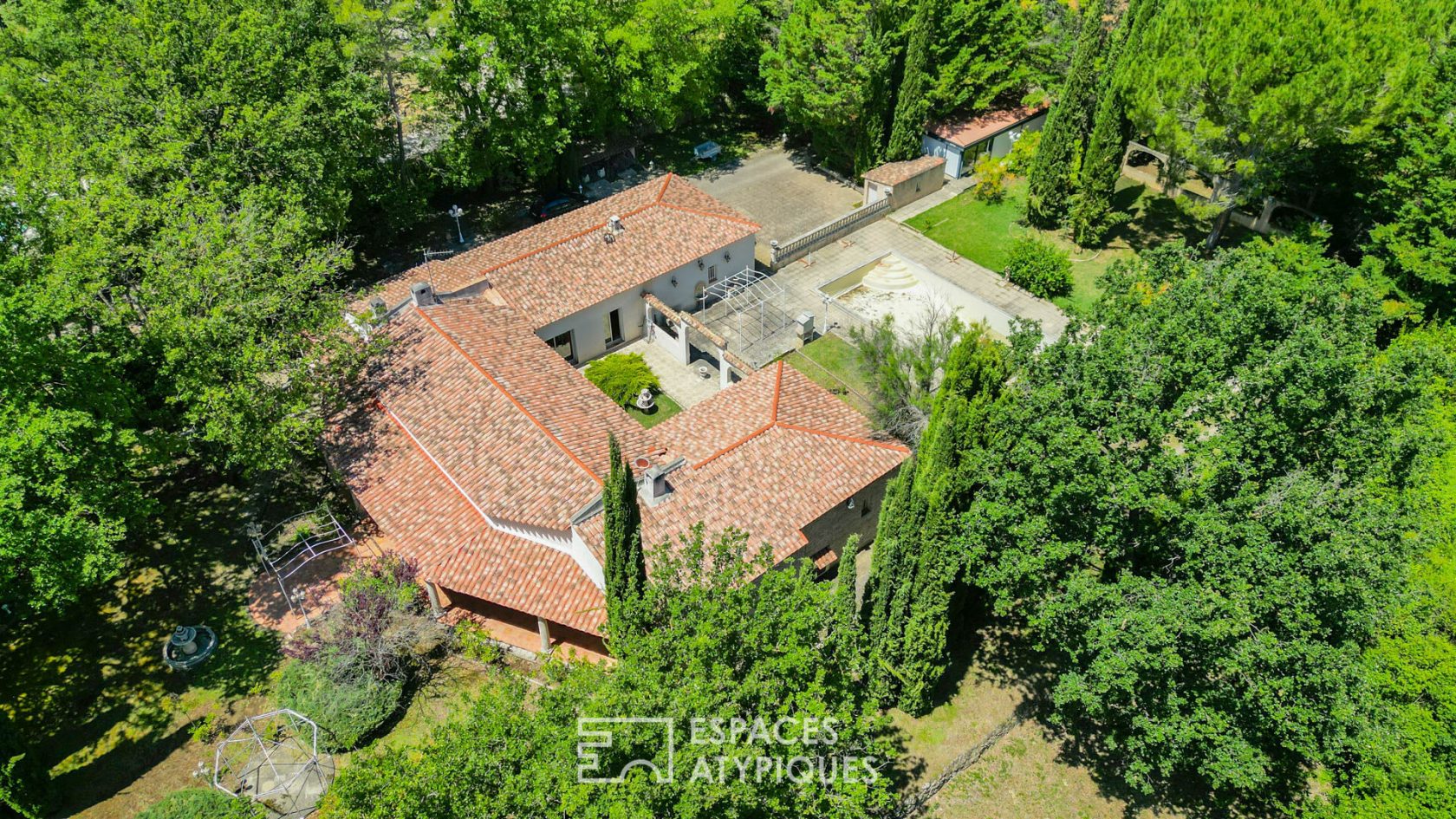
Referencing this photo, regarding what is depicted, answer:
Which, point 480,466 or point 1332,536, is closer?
point 1332,536

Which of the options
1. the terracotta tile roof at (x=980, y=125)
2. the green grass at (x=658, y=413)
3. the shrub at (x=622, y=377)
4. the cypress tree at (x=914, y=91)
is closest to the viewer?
the green grass at (x=658, y=413)

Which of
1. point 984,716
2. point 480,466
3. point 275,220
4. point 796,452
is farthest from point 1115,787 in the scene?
point 275,220

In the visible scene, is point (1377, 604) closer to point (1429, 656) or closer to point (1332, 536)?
point (1332, 536)

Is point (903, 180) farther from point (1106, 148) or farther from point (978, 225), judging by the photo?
point (1106, 148)

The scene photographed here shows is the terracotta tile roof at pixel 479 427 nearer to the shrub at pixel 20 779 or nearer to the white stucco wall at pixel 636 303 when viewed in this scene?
the white stucco wall at pixel 636 303

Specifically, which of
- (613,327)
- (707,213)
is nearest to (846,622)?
(613,327)

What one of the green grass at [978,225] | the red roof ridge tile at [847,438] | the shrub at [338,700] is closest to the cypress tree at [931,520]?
the red roof ridge tile at [847,438]

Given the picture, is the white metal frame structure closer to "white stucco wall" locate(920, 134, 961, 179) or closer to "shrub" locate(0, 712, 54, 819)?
"shrub" locate(0, 712, 54, 819)

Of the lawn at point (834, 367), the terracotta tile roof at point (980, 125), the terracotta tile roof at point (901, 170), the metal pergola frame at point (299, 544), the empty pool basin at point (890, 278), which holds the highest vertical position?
the terracotta tile roof at point (980, 125)
